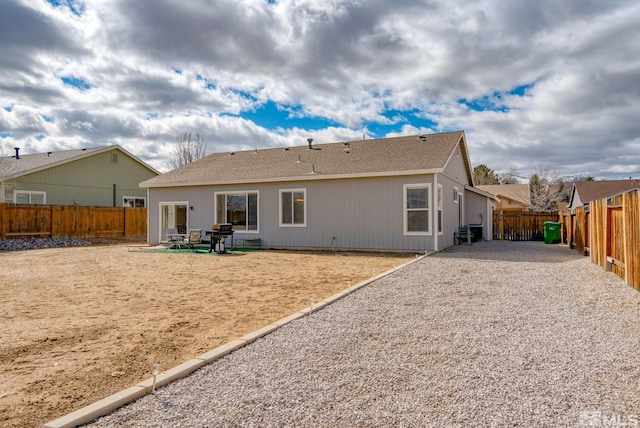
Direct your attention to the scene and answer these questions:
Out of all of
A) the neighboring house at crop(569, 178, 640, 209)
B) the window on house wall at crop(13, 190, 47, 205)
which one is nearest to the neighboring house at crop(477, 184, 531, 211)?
the neighboring house at crop(569, 178, 640, 209)

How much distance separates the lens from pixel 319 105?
1991cm

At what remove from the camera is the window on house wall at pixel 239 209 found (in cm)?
1556

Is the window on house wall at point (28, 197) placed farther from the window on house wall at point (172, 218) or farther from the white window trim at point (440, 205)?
the white window trim at point (440, 205)

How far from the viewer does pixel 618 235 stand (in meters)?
7.89

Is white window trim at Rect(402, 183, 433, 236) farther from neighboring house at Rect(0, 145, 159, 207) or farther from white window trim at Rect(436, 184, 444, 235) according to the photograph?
neighboring house at Rect(0, 145, 159, 207)

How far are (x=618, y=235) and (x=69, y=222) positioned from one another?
23.0 metres

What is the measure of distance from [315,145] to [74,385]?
15981 mm

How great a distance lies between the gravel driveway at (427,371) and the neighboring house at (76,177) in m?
23.7

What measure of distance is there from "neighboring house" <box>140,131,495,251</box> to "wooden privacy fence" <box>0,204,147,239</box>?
5.70m

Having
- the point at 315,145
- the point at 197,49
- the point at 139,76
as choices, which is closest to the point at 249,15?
the point at 197,49

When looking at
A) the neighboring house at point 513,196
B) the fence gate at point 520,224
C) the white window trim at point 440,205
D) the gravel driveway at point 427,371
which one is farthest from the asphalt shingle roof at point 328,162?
the neighboring house at point 513,196

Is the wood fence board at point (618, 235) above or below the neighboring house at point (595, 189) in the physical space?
below

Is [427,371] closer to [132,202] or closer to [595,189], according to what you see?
[132,202]

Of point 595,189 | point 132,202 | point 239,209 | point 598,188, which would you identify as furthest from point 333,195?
point 598,188
